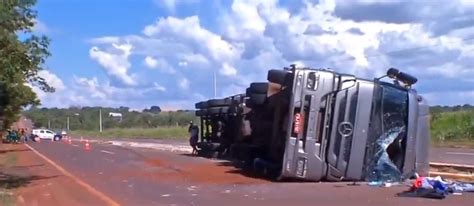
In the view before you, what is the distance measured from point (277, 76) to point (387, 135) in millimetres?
3451

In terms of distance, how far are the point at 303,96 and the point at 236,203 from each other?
4.47 m

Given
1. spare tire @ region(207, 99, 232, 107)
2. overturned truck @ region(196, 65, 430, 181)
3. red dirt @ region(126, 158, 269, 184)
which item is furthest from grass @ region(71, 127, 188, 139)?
overturned truck @ region(196, 65, 430, 181)

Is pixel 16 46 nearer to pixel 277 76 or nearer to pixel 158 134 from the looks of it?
pixel 277 76

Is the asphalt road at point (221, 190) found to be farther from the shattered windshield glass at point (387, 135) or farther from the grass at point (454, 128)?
the grass at point (454, 128)

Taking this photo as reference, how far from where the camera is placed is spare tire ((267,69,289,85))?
21.1 metres

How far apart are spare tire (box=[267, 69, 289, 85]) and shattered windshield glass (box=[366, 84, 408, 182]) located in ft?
8.34

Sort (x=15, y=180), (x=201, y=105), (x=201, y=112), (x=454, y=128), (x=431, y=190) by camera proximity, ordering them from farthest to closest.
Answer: (x=454, y=128), (x=201, y=105), (x=201, y=112), (x=15, y=180), (x=431, y=190)

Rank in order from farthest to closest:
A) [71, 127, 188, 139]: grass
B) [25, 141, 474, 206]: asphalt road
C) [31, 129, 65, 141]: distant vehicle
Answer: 1. [31, 129, 65, 141]: distant vehicle
2. [71, 127, 188, 139]: grass
3. [25, 141, 474, 206]: asphalt road

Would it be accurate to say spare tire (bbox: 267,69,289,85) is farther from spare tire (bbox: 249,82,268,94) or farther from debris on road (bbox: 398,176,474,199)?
debris on road (bbox: 398,176,474,199)

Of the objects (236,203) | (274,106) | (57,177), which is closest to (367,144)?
(274,106)

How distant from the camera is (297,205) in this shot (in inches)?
585

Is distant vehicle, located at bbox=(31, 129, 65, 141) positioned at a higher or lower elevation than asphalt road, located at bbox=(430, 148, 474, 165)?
lower

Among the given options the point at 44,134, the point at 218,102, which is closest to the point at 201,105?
the point at 218,102

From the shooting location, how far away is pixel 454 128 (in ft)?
185
